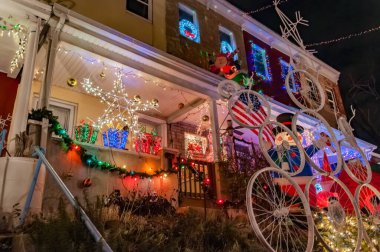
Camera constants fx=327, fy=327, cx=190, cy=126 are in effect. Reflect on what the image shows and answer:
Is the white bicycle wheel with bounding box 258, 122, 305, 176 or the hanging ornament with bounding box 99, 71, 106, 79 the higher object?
the hanging ornament with bounding box 99, 71, 106, 79

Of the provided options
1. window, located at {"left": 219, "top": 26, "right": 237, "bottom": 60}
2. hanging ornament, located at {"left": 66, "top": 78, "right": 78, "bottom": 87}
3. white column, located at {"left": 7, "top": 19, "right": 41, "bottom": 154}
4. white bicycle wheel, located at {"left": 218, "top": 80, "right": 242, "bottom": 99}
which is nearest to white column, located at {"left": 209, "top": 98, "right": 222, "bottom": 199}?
white bicycle wheel, located at {"left": 218, "top": 80, "right": 242, "bottom": 99}

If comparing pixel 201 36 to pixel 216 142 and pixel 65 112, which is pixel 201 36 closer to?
pixel 216 142

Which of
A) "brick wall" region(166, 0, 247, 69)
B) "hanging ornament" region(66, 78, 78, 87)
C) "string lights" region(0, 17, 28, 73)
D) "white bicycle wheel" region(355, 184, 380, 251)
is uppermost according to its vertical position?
"brick wall" region(166, 0, 247, 69)

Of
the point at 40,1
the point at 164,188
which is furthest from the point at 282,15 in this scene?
the point at 40,1

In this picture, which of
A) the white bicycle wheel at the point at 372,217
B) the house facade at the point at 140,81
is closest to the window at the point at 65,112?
the house facade at the point at 140,81

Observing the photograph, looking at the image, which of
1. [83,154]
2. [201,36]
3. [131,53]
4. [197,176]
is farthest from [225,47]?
[83,154]

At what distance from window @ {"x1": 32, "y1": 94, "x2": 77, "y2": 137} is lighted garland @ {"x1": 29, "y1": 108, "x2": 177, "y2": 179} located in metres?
2.35

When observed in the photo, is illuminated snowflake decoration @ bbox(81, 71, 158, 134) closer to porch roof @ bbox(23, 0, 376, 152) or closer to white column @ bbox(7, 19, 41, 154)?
porch roof @ bbox(23, 0, 376, 152)

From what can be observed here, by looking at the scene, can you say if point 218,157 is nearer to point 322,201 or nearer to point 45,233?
point 322,201

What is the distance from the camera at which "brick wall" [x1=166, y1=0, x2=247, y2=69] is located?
989 cm

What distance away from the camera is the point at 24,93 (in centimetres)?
582

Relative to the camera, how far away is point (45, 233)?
120 inches

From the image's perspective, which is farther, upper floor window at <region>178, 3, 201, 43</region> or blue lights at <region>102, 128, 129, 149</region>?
upper floor window at <region>178, 3, 201, 43</region>

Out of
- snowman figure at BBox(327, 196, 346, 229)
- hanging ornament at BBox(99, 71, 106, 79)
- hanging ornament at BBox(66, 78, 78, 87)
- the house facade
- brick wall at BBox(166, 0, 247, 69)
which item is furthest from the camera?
brick wall at BBox(166, 0, 247, 69)
